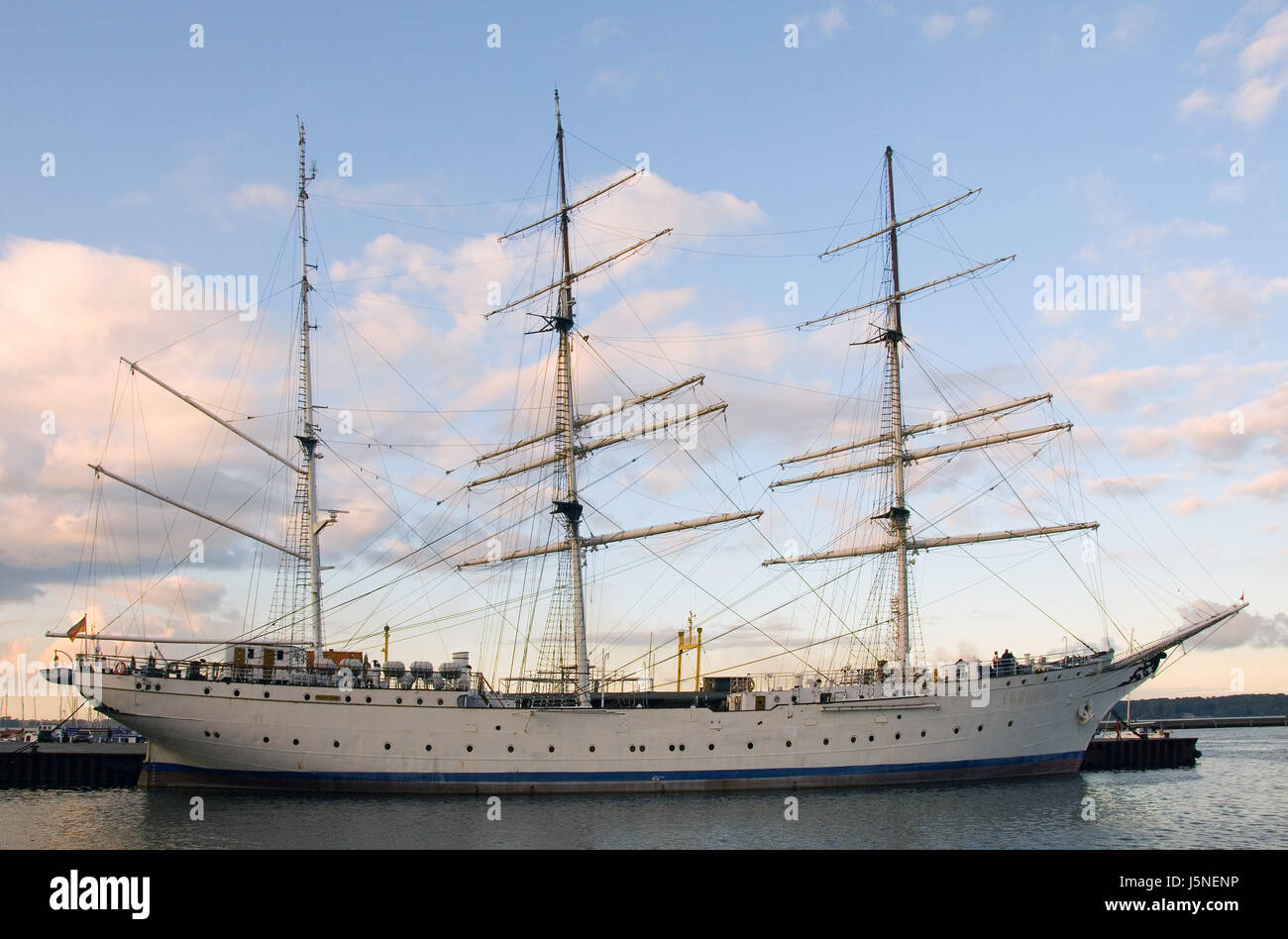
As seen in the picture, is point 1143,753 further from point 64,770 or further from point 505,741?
point 64,770

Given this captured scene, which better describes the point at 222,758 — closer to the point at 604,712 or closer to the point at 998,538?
the point at 604,712

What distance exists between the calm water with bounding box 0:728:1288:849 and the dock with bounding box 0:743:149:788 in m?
3.37

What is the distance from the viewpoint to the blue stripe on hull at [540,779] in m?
38.8

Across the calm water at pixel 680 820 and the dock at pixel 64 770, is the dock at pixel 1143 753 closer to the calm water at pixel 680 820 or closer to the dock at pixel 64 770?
the calm water at pixel 680 820

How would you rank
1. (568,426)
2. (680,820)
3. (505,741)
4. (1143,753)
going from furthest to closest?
(1143,753) < (568,426) < (505,741) < (680,820)

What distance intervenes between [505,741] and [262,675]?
32.8 feet

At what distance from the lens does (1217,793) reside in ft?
143

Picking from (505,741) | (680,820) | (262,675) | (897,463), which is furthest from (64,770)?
(897,463)

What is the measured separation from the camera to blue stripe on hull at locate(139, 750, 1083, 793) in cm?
3875

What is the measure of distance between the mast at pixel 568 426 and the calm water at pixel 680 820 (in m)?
8.30

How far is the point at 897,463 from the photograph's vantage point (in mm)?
49062

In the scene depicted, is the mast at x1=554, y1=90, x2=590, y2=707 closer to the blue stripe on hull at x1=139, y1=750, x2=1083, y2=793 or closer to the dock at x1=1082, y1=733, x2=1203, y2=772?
the blue stripe on hull at x1=139, y1=750, x2=1083, y2=793
